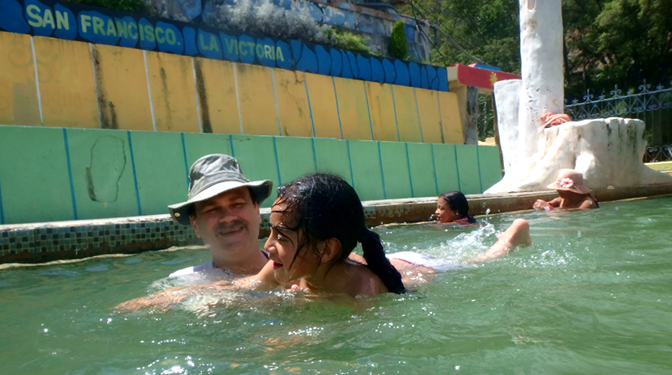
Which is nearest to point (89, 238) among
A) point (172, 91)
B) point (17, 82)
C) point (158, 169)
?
point (158, 169)

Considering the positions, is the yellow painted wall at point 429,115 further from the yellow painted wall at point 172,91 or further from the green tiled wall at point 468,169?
the yellow painted wall at point 172,91

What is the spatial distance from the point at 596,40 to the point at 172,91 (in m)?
20.8

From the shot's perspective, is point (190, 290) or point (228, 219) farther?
point (228, 219)

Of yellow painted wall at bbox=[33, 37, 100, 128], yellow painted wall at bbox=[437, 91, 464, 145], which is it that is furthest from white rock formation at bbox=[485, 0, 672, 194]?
yellow painted wall at bbox=[33, 37, 100, 128]

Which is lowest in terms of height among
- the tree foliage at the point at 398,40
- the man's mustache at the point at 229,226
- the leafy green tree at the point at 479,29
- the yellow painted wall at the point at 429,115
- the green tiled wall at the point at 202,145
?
the man's mustache at the point at 229,226

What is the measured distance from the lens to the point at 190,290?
8.75 feet

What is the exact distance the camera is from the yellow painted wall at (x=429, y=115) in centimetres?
1216

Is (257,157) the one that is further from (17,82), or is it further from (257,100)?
(17,82)

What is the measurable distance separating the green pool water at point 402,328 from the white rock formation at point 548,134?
20.3 ft

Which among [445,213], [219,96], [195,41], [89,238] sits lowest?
[445,213]

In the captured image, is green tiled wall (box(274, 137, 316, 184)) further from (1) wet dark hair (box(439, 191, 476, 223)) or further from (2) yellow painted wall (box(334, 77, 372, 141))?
(2) yellow painted wall (box(334, 77, 372, 141))

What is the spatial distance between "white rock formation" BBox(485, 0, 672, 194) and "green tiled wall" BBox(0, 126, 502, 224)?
256cm

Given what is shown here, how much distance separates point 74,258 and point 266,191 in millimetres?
2643

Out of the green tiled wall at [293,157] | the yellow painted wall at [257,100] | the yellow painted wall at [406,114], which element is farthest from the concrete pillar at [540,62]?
the yellow painted wall at [257,100]
